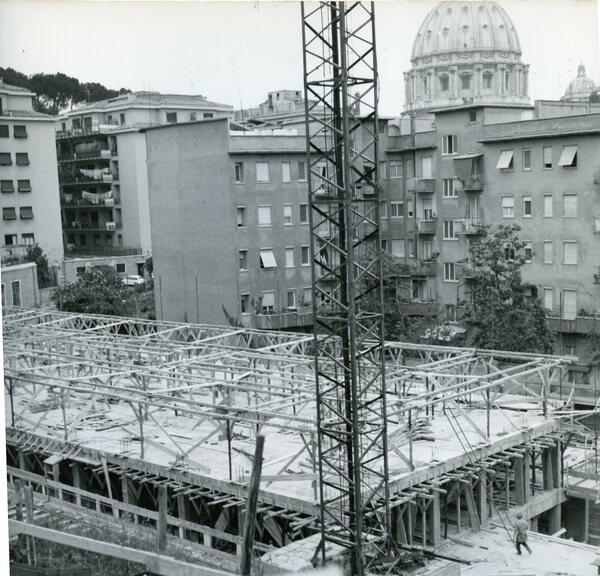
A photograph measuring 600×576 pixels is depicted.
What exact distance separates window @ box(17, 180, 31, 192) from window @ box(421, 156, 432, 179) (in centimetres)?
2586

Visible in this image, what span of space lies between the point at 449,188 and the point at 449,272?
16.0 feet

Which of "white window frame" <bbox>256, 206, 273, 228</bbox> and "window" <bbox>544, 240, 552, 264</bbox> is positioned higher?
"white window frame" <bbox>256, 206, 273, 228</bbox>

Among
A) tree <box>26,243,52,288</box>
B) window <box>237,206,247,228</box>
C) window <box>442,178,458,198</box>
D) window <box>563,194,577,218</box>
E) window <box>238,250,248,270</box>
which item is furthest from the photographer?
window <box>442,178,458,198</box>

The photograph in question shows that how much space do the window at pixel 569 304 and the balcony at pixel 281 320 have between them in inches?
542

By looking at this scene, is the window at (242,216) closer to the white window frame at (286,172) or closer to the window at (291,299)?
the white window frame at (286,172)

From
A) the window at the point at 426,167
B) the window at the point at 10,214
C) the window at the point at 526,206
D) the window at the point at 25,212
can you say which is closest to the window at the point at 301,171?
the window at the point at 426,167

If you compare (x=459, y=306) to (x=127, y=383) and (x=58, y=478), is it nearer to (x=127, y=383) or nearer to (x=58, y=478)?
(x=127, y=383)

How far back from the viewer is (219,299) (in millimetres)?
54375

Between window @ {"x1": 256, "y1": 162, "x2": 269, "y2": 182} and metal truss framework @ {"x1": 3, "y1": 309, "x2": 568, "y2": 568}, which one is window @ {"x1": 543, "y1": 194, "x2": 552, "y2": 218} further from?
window @ {"x1": 256, "y1": 162, "x2": 269, "y2": 182}

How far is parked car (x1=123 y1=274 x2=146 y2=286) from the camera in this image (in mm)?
61053

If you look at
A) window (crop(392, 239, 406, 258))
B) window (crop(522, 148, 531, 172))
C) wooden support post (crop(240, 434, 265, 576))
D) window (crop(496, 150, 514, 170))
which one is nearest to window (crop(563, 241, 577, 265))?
window (crop(522, 148, 531, 172))

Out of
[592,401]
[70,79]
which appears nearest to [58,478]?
[70,79]

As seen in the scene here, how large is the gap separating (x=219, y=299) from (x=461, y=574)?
3359 centimetres

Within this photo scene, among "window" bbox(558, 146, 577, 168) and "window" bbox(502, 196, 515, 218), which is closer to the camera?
"window" bbox(558, 146, 577, 168)
